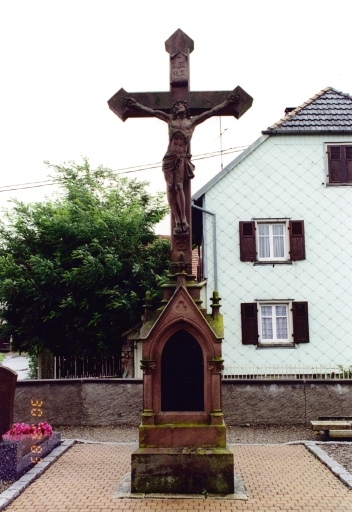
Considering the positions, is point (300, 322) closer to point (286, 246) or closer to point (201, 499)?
point (286, 246)

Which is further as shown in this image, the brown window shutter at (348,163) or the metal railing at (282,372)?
the brown window shutter at (348,163)

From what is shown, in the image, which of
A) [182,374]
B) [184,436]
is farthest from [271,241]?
[184,436]

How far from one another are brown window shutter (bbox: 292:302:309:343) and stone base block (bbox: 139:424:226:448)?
37.2 feet

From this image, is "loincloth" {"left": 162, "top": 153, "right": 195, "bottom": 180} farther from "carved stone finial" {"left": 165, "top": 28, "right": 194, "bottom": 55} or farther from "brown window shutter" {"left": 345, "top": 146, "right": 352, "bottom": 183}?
"brown window shutter" {"left": 345, "top": 146, "right": 352, "bottom": 183}

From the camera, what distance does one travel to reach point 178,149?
27.4ft

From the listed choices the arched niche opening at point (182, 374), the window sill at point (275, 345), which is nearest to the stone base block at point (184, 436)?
the arched niche opening at point (182, 374)

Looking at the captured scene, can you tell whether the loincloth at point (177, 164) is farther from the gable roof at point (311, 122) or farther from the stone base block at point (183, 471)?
the gable roof at point (311, 122)

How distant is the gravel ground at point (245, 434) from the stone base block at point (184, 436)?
3843 millimetres

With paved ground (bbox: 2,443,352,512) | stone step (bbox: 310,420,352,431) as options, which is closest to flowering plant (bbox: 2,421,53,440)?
paved ground (bbox: 2,443,352,512)

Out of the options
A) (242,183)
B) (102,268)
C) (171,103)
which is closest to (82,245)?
(102,268)

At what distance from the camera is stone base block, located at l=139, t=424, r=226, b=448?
7438 millimetres

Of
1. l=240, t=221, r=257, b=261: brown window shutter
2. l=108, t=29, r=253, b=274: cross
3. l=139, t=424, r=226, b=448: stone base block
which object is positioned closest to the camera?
l=139, t=424, r=226, b=448: stone base block

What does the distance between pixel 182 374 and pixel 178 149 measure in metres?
3.52

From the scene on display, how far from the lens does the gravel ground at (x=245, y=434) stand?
11.5 meters
